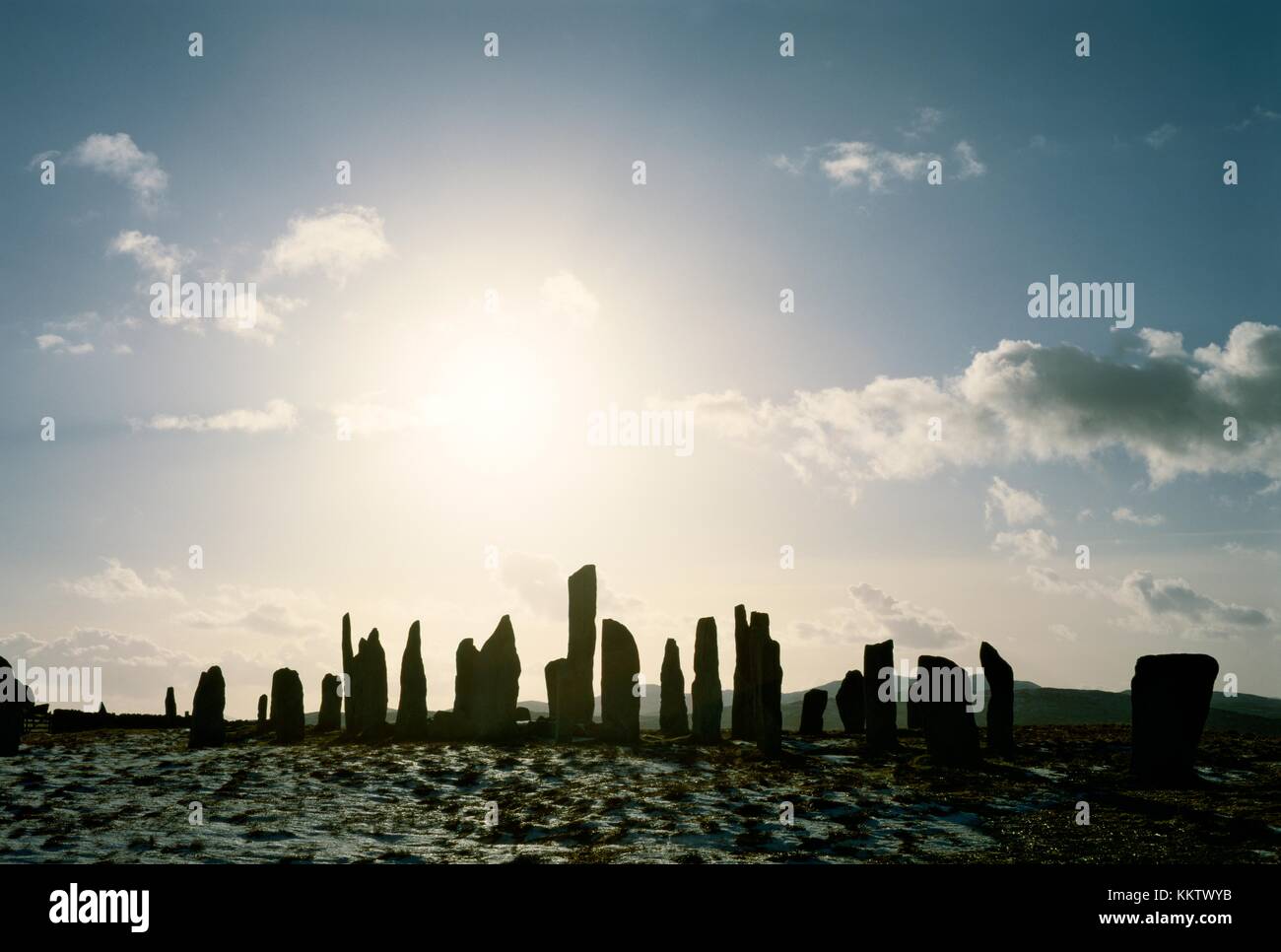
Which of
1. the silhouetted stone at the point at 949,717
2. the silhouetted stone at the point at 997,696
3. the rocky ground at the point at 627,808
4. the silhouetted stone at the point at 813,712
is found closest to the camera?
the rocky ground at the point at 627,808

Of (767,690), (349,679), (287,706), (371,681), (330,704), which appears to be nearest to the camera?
(767,690)

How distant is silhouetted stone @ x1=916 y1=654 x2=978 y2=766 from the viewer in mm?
19328

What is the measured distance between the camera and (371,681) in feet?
94.2

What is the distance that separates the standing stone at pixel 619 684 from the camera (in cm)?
2542

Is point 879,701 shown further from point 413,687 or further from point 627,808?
point 413,687

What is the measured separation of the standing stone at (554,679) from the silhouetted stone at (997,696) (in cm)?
1138

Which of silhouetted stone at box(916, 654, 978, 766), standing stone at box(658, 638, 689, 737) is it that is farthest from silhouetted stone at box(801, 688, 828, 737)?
silhouetted stone at box(916, 654, 978, 766)

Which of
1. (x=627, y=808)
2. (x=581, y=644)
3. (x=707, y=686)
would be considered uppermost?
(x=581, y=644)

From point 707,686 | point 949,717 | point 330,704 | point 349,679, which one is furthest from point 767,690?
point 330,704

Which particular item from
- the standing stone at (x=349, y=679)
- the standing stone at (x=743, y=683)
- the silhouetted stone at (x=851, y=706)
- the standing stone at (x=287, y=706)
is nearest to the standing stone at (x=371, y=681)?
the standing stone at (x=349, y=679)

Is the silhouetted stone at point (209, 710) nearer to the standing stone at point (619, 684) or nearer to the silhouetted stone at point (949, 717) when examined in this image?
the standing stone at point (619, 684)

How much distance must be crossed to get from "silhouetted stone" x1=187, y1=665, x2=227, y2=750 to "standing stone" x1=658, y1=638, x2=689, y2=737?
11587mm

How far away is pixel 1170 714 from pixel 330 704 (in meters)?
26.1
